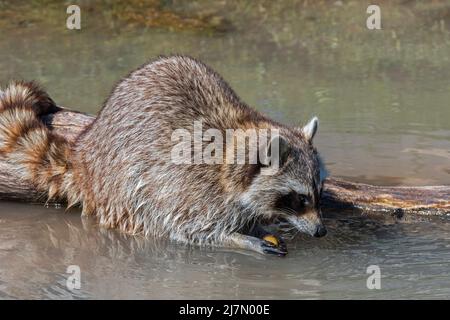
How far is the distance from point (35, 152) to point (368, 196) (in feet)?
8.52

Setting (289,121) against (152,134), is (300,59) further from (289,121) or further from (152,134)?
(152,134)

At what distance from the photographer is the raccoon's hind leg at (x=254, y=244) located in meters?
6.40

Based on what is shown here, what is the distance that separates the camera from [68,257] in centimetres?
636

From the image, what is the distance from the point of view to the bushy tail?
7172mm

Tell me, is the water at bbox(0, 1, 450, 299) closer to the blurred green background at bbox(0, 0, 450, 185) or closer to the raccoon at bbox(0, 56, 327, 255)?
the blurred green background at bbox(0, 0, 450, 185)

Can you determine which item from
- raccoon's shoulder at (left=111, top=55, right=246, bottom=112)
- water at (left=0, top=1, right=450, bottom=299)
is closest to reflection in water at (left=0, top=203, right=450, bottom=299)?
water at (left=0, top=1, right=450, bottom=299)

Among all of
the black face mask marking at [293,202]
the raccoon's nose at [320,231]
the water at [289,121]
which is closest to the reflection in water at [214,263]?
the water at [289,121]

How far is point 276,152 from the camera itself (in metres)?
6.37

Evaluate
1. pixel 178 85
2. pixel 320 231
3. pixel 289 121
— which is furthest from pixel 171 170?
pixel 289 121

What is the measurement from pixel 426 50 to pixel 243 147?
6222 mm

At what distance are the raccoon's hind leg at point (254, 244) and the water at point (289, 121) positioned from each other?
7 centimetres

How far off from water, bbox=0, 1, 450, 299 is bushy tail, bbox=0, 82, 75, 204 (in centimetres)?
25

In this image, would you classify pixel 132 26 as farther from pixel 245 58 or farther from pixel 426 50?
pixel 426 50

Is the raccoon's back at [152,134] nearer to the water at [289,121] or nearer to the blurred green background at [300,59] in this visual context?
the water at [289,121]
